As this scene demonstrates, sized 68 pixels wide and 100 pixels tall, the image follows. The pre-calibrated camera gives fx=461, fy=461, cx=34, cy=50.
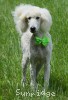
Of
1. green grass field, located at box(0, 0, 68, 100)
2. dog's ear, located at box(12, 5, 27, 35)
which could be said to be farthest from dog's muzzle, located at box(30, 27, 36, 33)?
green grass field, located at box(0, 0, 68, 100)

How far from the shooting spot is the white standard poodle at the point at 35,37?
5.72 metres

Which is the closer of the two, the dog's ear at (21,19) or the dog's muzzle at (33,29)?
the dog's muzzle at (33,29)

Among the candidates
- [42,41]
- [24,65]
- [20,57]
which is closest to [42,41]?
[42,41]

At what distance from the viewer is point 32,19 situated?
569 cm

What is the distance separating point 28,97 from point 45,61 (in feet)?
3.37

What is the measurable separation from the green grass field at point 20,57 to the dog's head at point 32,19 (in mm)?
560

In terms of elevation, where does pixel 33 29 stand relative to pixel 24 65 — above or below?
above

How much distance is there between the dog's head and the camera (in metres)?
5.67

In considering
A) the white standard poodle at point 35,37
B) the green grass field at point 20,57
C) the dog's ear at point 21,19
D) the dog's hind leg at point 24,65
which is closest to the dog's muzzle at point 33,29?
the white standard poodle at point 35,37

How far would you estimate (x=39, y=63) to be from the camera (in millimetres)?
6004

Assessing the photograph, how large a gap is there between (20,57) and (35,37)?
2.51 feet

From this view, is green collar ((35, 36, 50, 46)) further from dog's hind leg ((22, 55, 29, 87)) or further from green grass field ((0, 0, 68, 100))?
green grass field ((0, 0, 68, 100))

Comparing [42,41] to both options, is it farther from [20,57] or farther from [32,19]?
[20,57]

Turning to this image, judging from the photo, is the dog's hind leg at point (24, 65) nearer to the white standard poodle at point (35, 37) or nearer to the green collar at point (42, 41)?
the white standard poodle at point (35, 37)
